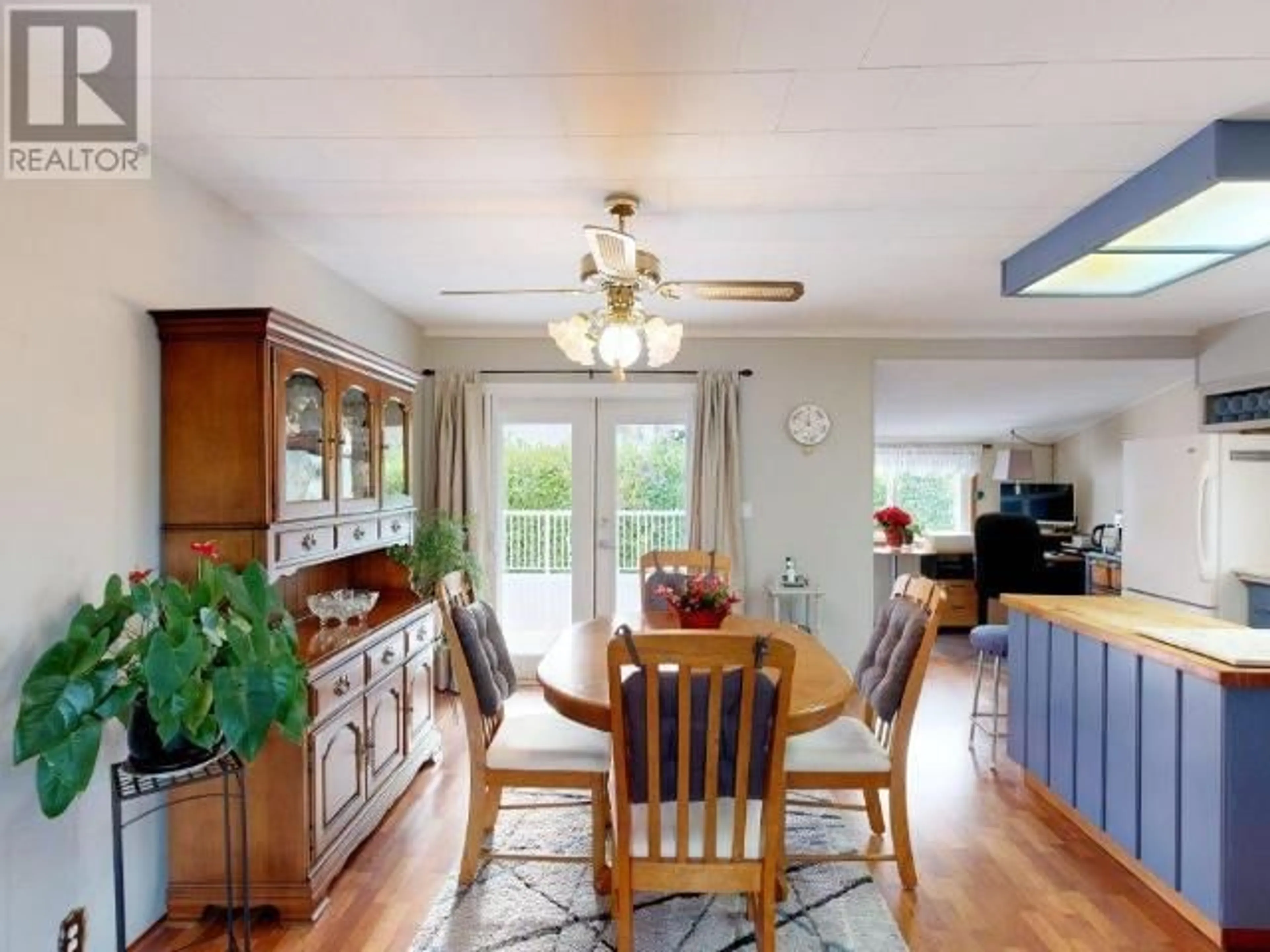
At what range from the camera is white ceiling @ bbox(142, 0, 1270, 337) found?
1680 millimetres

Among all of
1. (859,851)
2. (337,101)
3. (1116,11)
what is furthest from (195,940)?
(1116,11)

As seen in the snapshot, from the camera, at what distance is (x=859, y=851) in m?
2.85

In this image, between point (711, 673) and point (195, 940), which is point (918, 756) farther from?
point (195, 940)

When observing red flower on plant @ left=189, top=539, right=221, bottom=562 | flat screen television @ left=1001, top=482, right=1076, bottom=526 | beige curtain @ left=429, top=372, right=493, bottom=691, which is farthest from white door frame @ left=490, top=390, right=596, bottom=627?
flat screen television @ left=1001, top=482, right=1076, bottom=526

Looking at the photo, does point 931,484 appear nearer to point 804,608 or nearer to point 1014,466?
point 1014,466

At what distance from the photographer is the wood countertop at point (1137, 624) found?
2.21 m

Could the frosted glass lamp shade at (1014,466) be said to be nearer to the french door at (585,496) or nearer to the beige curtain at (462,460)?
the french door at (585,496)

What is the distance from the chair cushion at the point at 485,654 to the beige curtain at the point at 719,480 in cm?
223

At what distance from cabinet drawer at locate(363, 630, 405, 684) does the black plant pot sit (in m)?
0.92

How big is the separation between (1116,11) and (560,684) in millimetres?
2219

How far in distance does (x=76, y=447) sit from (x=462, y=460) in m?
2.92

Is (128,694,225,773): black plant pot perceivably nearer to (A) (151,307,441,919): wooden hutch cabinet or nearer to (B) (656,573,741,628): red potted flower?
(A) (151,307,441,919): wooden hutch cabinet

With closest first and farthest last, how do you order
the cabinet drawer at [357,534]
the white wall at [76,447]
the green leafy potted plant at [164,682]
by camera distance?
the green leafy potted plant at [164,682] < the white wall at [76,447] < the cabinet drawer at [357,534]

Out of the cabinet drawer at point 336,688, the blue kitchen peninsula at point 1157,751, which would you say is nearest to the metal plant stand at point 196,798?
the cabinet drawer at point 336,688
